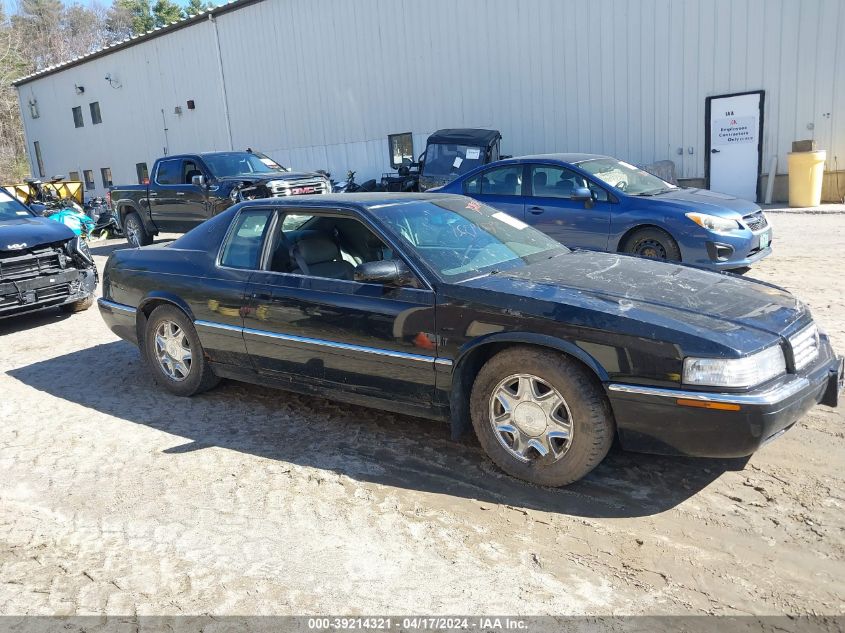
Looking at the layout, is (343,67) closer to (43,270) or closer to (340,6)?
(340,6)

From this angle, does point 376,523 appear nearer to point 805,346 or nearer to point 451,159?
point 805,346

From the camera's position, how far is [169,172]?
13.8 metres

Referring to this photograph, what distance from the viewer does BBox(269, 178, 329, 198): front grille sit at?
12.3 m

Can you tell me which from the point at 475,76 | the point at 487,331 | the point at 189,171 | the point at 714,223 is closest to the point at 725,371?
the point at 487,331

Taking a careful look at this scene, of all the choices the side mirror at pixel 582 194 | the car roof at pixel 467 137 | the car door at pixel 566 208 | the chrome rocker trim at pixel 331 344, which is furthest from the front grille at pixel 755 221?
the car roof at pixel 467 137

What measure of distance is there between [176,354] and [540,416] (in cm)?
304

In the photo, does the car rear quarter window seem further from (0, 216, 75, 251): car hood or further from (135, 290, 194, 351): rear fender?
(0, 216, 75, 251): car hood

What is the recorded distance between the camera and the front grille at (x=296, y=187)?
40.4 ft

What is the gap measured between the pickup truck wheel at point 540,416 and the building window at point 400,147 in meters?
18.3

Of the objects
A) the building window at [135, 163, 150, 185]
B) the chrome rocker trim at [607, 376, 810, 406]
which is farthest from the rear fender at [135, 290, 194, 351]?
the building window at [135, 163, 150, 185]

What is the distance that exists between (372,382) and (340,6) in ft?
67.8

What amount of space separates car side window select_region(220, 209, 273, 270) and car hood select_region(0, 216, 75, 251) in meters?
3.97

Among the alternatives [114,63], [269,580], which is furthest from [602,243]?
[114,63]

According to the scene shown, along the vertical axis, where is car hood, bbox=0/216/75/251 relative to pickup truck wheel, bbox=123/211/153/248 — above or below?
above
